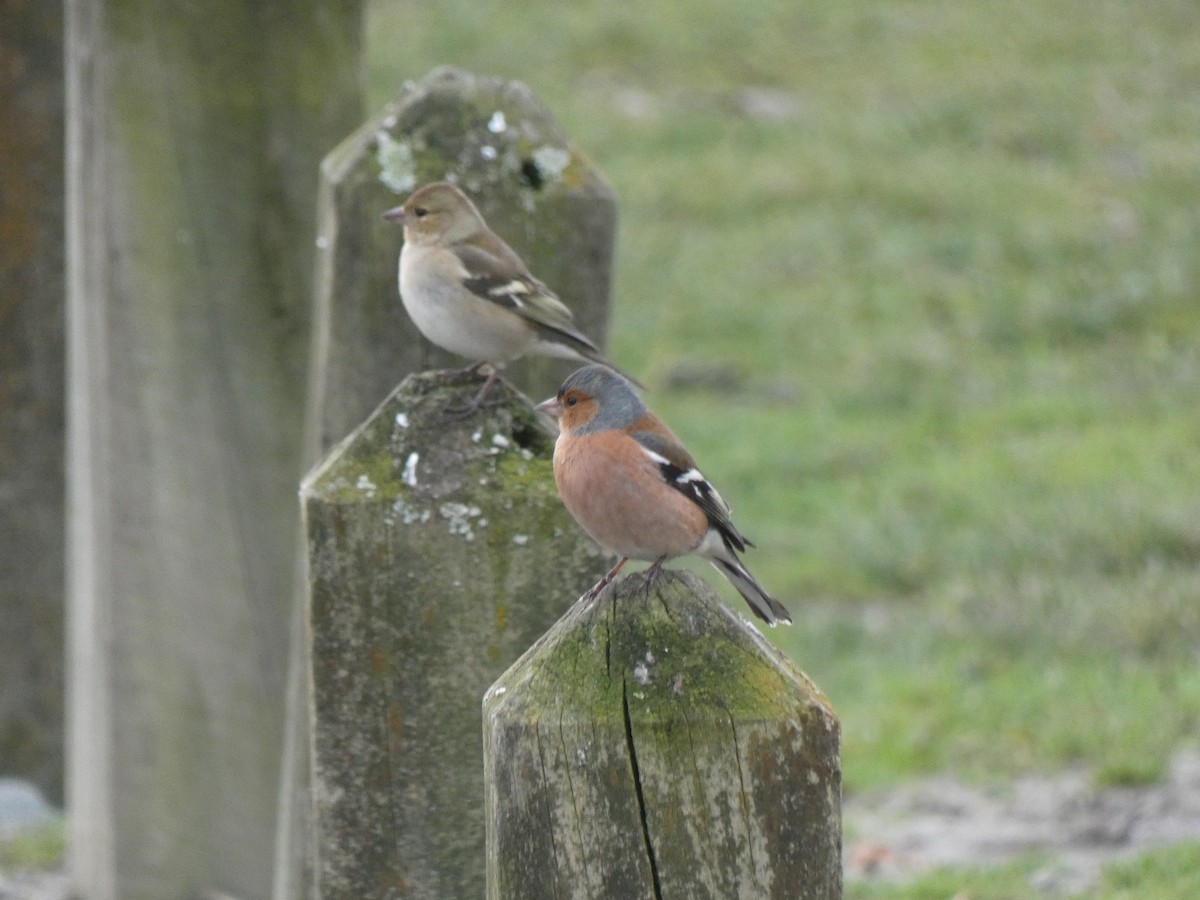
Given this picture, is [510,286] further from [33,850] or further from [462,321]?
[33,850]

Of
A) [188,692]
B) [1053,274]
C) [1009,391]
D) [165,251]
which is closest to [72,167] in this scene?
[165,251]

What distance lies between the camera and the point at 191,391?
3965mm

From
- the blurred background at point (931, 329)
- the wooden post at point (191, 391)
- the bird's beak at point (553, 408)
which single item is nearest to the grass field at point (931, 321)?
the blurred background at point (931, 329)

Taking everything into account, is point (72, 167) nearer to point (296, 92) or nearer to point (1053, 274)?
point (296, 92)

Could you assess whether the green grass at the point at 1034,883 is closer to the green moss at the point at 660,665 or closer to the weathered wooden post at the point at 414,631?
the weathered wooden post at the point at 414,631

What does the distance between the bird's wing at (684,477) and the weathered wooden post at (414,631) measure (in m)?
0.31

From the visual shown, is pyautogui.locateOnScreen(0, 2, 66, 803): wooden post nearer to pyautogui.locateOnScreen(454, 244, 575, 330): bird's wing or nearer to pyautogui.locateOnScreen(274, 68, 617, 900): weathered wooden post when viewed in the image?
pyautogui.locateOnScreen(454, 244, 575, 330): bird's wing

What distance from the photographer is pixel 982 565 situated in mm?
7406

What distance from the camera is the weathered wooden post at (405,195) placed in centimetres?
320

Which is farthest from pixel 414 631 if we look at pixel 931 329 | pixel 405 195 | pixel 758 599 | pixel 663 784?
pixel 931 329

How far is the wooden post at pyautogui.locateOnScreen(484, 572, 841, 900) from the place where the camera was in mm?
1868

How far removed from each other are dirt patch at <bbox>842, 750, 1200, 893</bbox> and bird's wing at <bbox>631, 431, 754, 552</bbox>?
2.34 metres

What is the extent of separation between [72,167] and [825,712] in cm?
279

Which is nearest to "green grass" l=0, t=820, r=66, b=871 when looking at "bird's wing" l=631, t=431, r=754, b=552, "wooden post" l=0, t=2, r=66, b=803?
"wooden post" l=0, t=2, r=66, b=803
